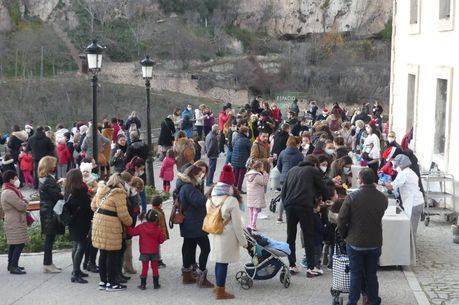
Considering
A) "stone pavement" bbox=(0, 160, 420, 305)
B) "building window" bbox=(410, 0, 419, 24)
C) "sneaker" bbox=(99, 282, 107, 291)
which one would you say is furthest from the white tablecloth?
"building window" bbox=(410, 0, 419, 24)

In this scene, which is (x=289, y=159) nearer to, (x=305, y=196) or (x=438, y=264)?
(x=438, y=264)

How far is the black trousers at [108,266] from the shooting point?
920cm

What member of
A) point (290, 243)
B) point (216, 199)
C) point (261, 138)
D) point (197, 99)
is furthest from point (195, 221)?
point (197, 99)

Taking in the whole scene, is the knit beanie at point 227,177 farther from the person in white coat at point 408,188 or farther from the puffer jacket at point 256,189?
the puffer jacket at point 256,189

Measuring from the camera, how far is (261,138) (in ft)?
50.1

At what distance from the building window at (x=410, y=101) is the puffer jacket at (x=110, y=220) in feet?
40.5

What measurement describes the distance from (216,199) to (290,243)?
1571mm

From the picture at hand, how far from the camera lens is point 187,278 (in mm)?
9680

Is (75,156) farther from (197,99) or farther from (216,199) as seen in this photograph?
(197,99)

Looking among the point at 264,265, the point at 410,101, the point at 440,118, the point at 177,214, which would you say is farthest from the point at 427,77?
the point at 177,214

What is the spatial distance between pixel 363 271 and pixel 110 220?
3099mm

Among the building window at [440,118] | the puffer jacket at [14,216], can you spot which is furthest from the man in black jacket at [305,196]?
the building window at [440,118]

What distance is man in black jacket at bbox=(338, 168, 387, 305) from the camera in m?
8.10

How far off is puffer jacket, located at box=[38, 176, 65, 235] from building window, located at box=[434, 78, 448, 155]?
9.46 m
